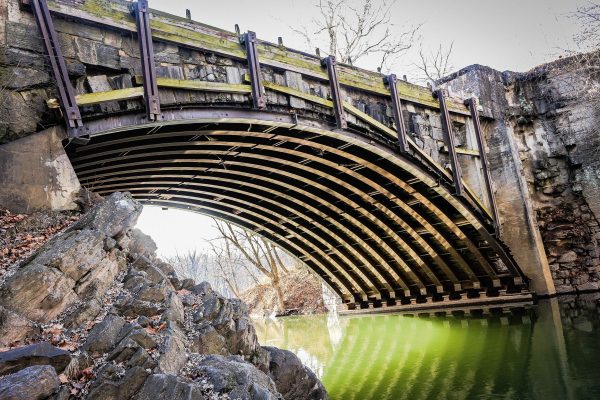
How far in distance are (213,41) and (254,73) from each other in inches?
42.2

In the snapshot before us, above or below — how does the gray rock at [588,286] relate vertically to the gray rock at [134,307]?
below

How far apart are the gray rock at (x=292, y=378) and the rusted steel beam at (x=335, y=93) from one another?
605cm

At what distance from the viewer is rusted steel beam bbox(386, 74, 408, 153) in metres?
12.5

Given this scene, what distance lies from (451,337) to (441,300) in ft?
21.8

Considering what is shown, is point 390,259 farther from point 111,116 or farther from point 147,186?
point 111,116

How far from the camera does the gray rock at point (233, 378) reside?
15.3 ft

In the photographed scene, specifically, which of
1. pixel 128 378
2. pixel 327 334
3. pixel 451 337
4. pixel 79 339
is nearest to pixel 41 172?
pixel 79 339

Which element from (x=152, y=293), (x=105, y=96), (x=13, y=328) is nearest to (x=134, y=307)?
(x=152, y=293)

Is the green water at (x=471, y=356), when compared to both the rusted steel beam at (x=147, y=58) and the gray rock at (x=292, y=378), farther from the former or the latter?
the rusted steel beam at (x=147, y=58)

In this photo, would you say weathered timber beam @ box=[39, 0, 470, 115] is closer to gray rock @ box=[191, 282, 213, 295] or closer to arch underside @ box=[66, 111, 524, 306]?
arch underside @ box=[66, 111, 524, 306]

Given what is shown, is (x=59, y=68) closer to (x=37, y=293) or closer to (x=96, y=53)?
(x=96, y=53)

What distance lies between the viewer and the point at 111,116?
7.95 m

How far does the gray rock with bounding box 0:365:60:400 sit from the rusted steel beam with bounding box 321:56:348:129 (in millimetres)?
8616

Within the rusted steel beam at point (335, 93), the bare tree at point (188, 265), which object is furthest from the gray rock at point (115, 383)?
the bare tree at point (188, 265)
